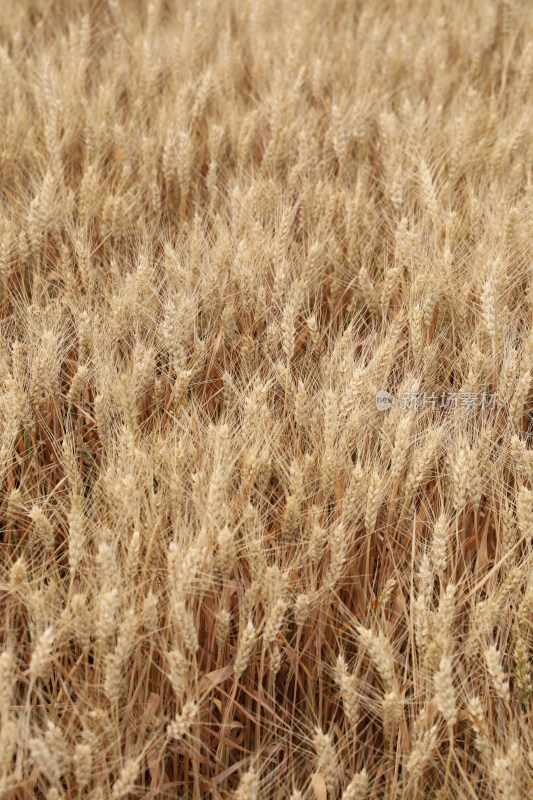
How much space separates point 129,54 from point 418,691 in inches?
110

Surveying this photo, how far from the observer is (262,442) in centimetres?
158

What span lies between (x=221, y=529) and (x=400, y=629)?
1.44 feet

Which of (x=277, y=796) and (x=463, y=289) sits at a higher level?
(x=463, y=289)

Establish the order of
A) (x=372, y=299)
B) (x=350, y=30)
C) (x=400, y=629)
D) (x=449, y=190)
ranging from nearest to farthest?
(x=400, y=629), (x=372, y=299), (x=449, y=190), (x=350, y=30)

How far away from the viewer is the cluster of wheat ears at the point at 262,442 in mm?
1227

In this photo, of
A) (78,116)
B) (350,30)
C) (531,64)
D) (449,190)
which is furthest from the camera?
(350,30)

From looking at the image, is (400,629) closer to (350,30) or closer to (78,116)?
(78,116)

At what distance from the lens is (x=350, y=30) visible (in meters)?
3.19

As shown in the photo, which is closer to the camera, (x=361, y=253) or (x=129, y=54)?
(x=361, y=253)

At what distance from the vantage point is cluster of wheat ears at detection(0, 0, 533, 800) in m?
1.23

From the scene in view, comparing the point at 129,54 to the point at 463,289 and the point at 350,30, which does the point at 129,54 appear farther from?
the point at 463,289

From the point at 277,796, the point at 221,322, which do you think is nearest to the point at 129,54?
the point at 221,322

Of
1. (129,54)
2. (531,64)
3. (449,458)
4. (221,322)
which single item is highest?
(129,54)

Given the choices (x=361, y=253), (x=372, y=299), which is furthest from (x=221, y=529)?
(x=361, y=253)
